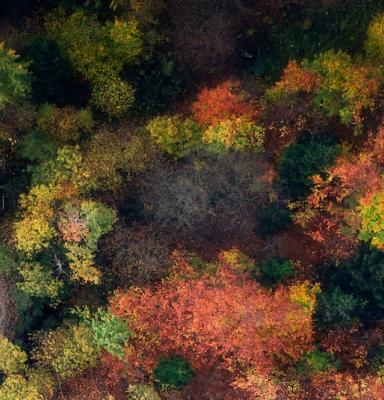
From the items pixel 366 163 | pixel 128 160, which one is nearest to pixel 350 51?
pixel 366 163

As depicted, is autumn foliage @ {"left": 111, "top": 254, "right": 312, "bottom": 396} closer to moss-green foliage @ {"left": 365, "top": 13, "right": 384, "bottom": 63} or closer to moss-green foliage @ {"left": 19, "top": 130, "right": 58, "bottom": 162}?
moss-green foliage @ {"left": 19, "top": 130, "right": 58, "bottom": 162}

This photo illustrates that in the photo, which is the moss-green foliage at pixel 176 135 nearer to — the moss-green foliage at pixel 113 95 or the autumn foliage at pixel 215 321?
the moss-green foliage at pixel 113 95

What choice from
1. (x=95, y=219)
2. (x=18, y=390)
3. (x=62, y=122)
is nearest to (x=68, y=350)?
(x=18, y=390)

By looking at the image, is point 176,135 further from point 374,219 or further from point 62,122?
point 374,219

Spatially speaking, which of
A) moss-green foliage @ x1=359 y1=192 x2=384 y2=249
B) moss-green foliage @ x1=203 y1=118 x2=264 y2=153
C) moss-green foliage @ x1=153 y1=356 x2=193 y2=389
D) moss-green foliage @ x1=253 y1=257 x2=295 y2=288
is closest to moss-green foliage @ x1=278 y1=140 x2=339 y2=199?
moss-green foliage @ x1=203 y1=118 x2=264 y2=153

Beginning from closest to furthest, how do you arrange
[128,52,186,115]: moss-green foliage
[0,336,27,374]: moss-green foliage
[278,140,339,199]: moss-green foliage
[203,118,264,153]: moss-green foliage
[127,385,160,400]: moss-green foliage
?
[278,140,339,199]: moss-green foliage, [127,385,160,400]: moss-green foliage, [203,118,264,153]: moss-green foliage, [0,336,27,374]: moss-green foliage, [128,52,186,115]: moss-green foliage

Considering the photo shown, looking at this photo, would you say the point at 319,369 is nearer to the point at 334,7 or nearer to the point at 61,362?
the point at 61,362
